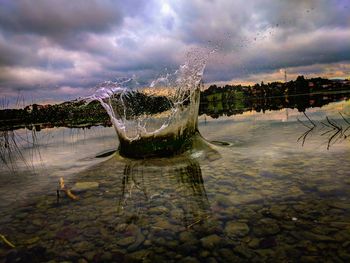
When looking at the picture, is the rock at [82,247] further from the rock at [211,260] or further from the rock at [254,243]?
the rock at [254,243]

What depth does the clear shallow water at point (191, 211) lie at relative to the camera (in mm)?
3580

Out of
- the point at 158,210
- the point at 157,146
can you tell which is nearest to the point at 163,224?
the point at 158,210

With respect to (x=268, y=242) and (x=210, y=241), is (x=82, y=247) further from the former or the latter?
(x=268, y=242)

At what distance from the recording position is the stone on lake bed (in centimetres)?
650

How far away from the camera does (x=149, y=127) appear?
1145cm

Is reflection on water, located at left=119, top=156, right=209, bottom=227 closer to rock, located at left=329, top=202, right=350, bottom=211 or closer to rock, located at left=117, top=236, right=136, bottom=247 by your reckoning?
rock, located at left=117, top=236, right=136, bottom=247

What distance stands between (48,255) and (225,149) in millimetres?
7569

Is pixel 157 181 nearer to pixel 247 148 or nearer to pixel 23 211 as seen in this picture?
pixel 23 211

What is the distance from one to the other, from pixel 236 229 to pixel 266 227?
0.42 meters

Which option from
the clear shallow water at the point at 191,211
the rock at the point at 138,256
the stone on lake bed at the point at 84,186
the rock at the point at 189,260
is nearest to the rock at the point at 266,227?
the clear shallow water at the point at 191,211

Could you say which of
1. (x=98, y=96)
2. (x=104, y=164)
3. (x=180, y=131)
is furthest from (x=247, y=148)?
(x=98, y=96)

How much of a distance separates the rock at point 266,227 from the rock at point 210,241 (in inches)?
21.5

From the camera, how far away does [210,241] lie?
12.3 ft

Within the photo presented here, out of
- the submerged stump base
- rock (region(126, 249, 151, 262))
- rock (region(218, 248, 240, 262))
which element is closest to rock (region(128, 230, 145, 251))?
rock (region(126, 249, 151, 262))
